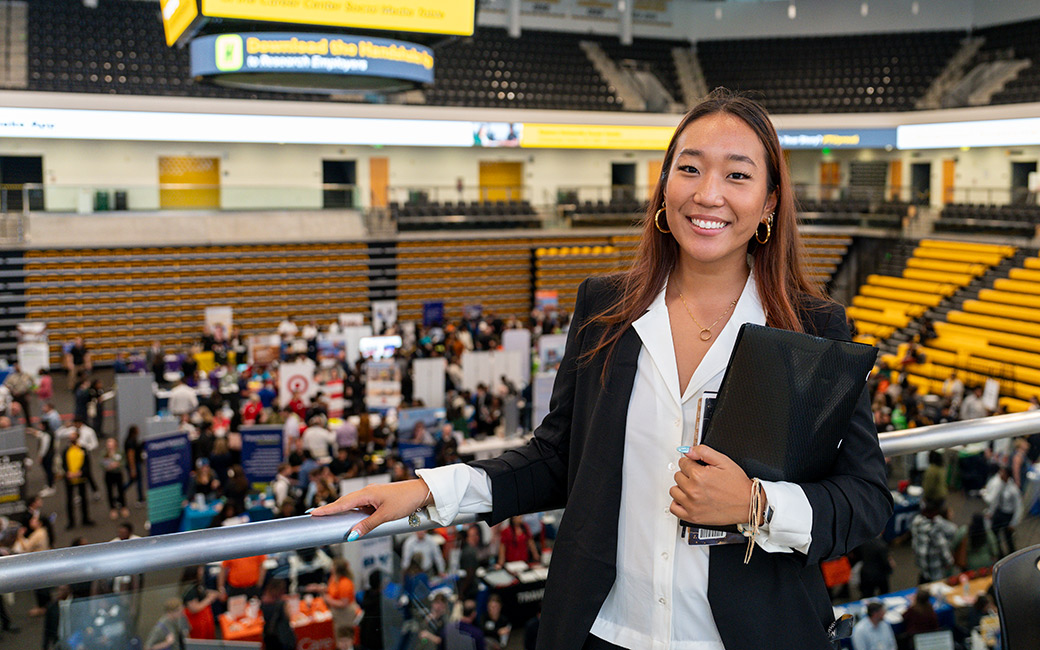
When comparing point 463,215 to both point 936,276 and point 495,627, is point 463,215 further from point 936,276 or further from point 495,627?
point 495,627

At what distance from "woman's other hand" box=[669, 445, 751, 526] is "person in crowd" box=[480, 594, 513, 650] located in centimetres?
88

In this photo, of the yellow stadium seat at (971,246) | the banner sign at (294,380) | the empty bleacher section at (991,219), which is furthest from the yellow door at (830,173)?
the banner sign at (294,380)

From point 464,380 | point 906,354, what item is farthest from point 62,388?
point 906,354

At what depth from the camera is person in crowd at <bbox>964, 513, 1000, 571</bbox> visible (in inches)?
99.7

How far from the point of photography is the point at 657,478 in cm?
131

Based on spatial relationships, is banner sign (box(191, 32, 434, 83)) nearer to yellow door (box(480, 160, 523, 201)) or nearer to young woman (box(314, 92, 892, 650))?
young woman (box(314, 92, 892, 650))

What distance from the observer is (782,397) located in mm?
1157

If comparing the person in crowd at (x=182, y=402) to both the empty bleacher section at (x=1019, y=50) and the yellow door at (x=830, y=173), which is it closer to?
the empty bleacher section at (x=1019, y=50)

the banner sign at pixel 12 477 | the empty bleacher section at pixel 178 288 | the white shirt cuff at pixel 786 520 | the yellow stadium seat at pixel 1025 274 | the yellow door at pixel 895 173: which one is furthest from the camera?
the yellow door at pixel 895 173

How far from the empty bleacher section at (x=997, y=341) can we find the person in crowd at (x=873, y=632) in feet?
40.2

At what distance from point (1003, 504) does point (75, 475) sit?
8.45 m

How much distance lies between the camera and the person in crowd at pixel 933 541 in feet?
8.49

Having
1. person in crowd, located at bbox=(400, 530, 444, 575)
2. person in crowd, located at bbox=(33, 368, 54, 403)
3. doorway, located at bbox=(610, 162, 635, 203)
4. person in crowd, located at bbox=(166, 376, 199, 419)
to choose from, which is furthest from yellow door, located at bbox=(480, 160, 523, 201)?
person in crowd, located at bbox=(400, 530, 444, 575)

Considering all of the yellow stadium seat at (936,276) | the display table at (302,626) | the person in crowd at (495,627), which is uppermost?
the yellow stadium seat at (936,276)
